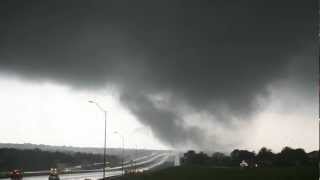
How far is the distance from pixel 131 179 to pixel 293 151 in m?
121

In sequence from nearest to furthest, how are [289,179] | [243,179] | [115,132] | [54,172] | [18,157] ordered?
1. [289,179]
2. [243,179]
3. [54,172]
4. [115,132]
5. [18,157]

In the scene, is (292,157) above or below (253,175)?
above

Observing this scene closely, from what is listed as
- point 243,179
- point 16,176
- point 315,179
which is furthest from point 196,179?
point 16,176

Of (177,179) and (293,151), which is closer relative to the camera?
(177,179)

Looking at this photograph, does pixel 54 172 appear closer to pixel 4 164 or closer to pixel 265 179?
pixel 265 179

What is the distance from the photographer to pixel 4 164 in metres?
167

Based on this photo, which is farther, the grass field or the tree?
the tree

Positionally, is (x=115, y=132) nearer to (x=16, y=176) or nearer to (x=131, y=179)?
(x=131, y=179)

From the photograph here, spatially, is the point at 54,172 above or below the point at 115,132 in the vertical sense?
below

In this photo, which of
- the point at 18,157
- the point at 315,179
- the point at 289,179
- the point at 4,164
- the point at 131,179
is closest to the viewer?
the point at 315,179

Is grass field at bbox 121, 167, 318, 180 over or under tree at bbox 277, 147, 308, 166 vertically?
under

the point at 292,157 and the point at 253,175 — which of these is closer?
the point at 253,175

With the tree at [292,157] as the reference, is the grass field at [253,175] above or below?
below

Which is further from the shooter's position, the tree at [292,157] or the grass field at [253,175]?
the tree at [292,157]
